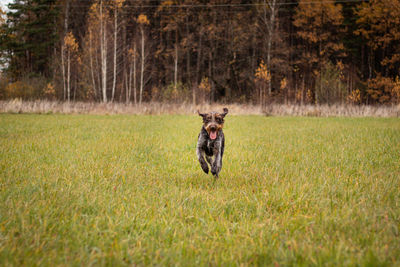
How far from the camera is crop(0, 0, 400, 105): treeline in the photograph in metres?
36.0

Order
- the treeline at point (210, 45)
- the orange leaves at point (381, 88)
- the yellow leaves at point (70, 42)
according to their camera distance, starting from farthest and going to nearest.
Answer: the orange leaves at point (381, 88) → the treeline at point (210, 45) → the yellow leaves at point (70, 42)

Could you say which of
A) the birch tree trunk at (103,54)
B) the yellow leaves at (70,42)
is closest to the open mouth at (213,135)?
the birch tree trunk at (103,54)

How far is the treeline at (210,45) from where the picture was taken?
36.0 meters

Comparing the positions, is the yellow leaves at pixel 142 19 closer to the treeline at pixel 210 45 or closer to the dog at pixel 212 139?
the treeline at pixel 210 45

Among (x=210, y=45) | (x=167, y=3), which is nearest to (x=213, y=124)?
(x=210, y=45)

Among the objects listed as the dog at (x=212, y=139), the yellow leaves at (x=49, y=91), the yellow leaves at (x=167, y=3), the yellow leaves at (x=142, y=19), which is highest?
the yellow leaves at (x=167, y=3)

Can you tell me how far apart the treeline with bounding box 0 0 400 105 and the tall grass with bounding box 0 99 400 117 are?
28.0 feet

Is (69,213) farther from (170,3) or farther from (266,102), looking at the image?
(170,3)

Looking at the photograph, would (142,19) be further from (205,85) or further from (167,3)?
(205,85)

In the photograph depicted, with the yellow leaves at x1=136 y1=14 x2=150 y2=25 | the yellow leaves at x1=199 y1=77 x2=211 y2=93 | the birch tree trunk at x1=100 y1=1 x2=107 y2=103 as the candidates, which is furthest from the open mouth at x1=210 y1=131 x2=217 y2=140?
the yellow leaves at x1=136 y1=14 x2=150 y2=25

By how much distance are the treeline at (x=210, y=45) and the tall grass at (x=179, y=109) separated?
336 inches

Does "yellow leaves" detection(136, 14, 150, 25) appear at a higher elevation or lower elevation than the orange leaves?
higher

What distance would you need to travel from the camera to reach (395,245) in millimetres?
2500

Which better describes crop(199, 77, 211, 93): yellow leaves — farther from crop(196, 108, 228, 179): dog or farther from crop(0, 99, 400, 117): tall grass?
crop(196, 108, 228, 179): dog
